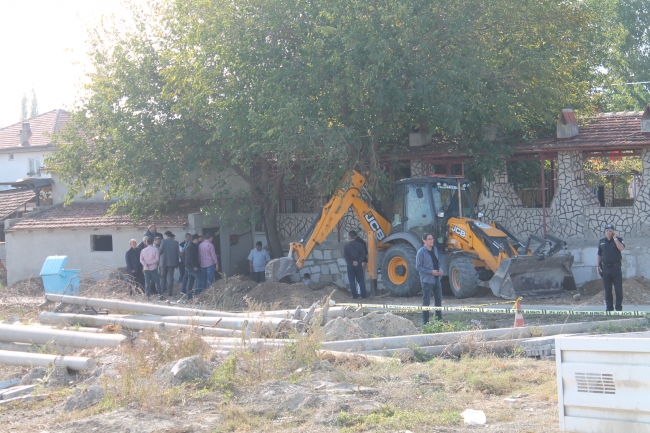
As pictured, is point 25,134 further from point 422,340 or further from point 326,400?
point 326,400

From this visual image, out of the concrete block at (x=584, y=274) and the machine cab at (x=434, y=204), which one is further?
the concrete block at (x=584, y=274)

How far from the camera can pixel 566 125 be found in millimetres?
20250

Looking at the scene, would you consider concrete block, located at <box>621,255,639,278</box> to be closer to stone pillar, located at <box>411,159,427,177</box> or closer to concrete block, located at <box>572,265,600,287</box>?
concrete block, located at <box>572,265,600,287</box>

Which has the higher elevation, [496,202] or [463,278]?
[496,202]

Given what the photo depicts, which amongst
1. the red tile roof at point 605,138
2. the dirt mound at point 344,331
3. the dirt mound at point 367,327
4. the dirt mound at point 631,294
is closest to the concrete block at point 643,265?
the dirt mound at point 631,294

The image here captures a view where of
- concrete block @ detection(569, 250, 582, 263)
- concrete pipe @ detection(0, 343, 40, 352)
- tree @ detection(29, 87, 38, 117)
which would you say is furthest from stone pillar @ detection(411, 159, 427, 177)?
tree @ detection(29, 87, 38, 117)

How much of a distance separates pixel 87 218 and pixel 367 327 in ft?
58.7

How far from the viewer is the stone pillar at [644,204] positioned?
63.3 feet

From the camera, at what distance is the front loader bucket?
54.3 feet

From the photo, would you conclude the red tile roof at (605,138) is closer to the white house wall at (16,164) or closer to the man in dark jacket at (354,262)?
the man in dark jacket at (354,262)

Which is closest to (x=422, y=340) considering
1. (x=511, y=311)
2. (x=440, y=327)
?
(x=440, y=327)

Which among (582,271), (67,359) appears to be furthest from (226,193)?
(67,359)

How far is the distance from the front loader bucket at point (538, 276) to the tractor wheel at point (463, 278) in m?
0.74

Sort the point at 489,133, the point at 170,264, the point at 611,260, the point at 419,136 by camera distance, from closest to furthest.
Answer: the point at 611,260
the point at 170,264
the point at 489,133
the point at 419,136
